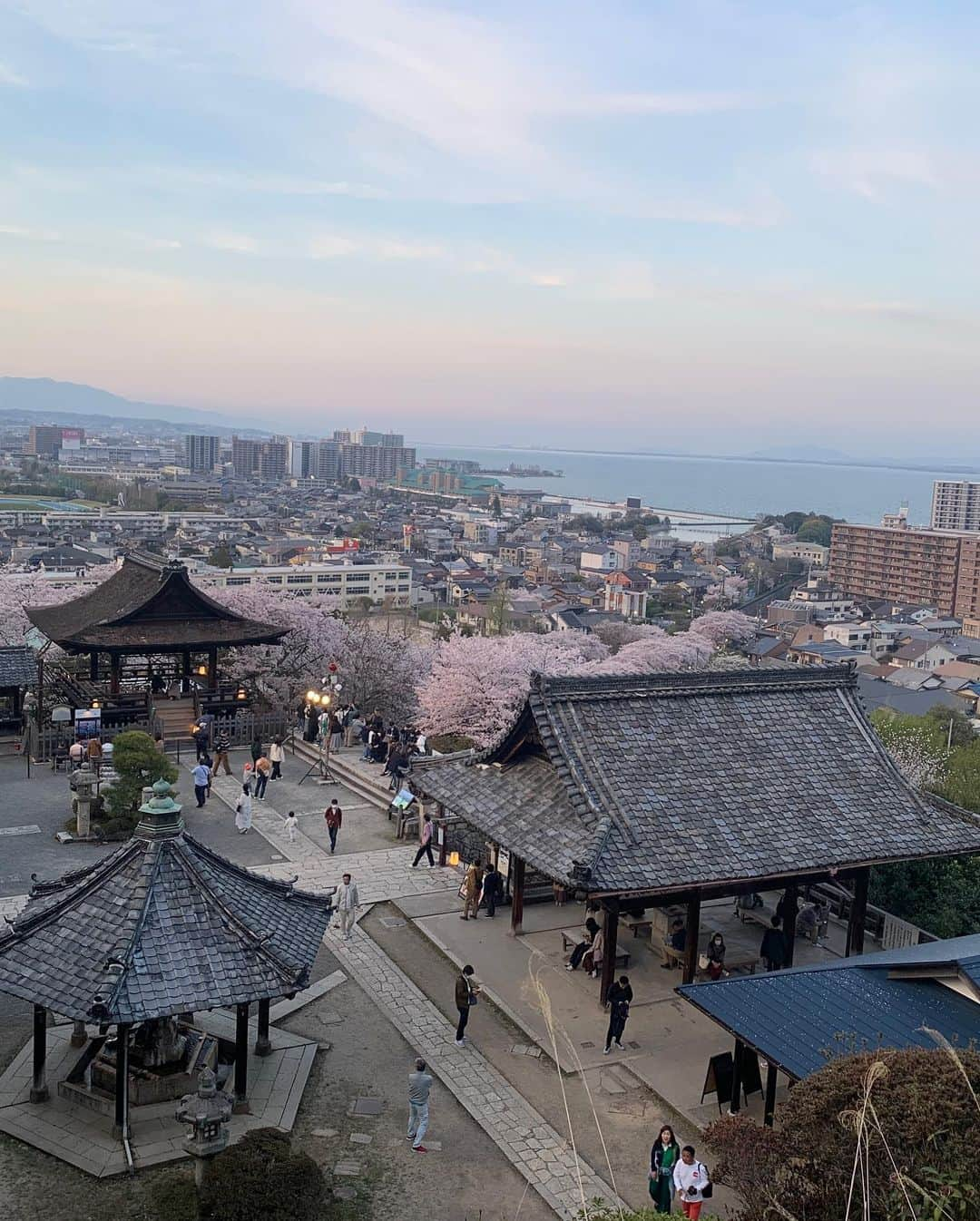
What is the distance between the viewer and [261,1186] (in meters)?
10.8

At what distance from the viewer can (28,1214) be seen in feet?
38.4

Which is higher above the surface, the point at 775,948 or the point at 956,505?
the point at 956,505

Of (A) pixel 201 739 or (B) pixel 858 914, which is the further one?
(A) pixel 201 739

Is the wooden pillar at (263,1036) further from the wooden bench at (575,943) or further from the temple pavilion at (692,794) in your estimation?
the wooden bench at (575,943)

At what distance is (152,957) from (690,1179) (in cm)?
664

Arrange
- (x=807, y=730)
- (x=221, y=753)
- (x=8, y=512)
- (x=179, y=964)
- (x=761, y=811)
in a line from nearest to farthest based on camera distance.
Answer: (x=179, y=964) → (x=761, y=811) → (x=807, y=730) → (x=221, y=753) → (x=8, y=512)

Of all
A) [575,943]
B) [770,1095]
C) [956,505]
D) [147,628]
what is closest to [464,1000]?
[575,943]

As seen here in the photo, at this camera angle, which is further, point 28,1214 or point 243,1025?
point 243,1025

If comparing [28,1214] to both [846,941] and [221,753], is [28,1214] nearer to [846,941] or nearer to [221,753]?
[846,941]

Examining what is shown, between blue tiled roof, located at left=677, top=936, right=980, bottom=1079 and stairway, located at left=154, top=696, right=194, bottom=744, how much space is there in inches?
936

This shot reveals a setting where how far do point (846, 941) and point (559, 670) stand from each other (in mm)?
24985

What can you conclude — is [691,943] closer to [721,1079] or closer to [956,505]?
[721,1079]

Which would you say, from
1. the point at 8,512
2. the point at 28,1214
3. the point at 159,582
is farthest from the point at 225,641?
the point at 8,512

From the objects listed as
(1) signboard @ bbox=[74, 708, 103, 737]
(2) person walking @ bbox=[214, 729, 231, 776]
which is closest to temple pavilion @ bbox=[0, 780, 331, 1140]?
(2) person walking @ bbox=[214, 729, 231, 776]
